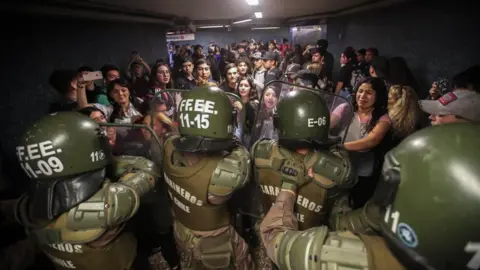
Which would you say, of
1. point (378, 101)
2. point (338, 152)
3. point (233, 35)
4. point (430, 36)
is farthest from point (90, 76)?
point (233, 35)

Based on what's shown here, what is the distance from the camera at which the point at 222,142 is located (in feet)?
6.47

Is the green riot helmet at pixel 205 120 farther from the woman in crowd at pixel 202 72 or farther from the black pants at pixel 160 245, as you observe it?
the woman in crowd at pixel 202 72

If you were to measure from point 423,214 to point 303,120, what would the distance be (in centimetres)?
118

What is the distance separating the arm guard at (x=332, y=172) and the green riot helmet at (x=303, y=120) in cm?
16

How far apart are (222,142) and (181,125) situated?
366 mm

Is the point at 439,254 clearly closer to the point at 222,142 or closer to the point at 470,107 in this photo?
the point at 222,142

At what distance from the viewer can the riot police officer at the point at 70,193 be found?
149 centimetres

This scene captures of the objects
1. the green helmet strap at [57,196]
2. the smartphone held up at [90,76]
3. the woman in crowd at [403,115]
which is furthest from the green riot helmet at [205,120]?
the woman in crowd at [403,115]

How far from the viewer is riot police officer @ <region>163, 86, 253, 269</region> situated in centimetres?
189

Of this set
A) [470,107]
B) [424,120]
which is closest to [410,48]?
[424,120]

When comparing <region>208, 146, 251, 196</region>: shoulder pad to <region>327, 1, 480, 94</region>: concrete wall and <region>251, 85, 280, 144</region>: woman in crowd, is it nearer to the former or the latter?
<region>251, 85, 280, 144</region>: woman in crowd

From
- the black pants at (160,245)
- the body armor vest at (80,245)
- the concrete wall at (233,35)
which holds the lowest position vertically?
the black pants at (160,245)

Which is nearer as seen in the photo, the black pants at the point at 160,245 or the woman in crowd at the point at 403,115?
the black pants at the point at 160,245

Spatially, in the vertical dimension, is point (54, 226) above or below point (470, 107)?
below
